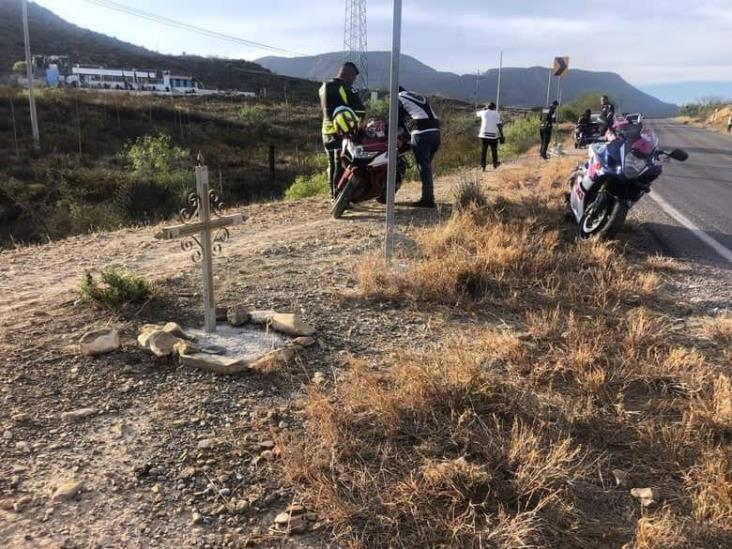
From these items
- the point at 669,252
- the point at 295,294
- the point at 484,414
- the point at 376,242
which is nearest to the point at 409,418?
the point at 484,414

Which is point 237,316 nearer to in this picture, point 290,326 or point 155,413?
point 290,326

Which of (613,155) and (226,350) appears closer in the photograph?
(226,350)

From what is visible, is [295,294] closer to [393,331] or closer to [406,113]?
[393,331]

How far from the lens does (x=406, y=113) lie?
7895mm

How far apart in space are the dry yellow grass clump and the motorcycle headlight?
7.44ft

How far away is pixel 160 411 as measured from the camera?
114 inches

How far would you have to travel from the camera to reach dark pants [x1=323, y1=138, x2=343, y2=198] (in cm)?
800

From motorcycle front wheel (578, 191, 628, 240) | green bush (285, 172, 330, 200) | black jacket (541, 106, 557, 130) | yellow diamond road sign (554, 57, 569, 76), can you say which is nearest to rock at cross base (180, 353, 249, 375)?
motorcycle front wheel (578, 191, 628, 240)

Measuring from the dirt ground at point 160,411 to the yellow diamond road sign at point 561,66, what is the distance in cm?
1593

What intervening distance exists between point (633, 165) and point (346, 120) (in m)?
3.31

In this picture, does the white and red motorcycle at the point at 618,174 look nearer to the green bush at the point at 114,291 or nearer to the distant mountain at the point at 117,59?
the green bush at the point at 114,291

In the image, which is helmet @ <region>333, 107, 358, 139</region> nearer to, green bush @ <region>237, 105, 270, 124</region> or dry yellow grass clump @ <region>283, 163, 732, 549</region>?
dry yellow grass clump @ <region>283, 163, 732, 549</region>

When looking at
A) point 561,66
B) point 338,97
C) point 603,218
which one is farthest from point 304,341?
point 561,66

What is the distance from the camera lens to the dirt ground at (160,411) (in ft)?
7.25
